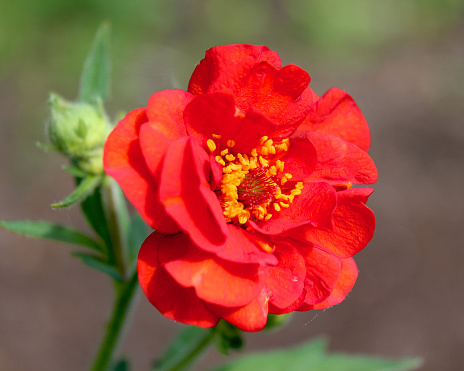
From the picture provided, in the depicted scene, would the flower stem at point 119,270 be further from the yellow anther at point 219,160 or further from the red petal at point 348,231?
the red petal at point 348,231

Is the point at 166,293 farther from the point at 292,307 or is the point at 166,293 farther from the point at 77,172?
the point at 77,172

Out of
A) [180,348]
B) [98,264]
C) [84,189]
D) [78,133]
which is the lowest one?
[180,348]

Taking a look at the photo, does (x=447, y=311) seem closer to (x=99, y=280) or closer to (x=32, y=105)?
(x=99, y=280)

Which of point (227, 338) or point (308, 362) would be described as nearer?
point (227, 338)

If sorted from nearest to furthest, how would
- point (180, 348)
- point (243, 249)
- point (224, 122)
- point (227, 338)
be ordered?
point (243, 249), point (224, 122), point (227, 338), point (180, 348)

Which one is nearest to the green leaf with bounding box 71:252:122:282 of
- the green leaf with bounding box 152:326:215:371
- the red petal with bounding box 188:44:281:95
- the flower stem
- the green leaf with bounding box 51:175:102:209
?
the flower stem

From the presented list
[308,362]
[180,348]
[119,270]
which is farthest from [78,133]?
[308,362]

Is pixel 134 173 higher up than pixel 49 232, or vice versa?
pixel 134 173

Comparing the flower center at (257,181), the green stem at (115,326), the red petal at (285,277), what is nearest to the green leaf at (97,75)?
the green stem at (115,326)

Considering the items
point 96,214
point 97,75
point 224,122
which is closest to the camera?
point 224,122
